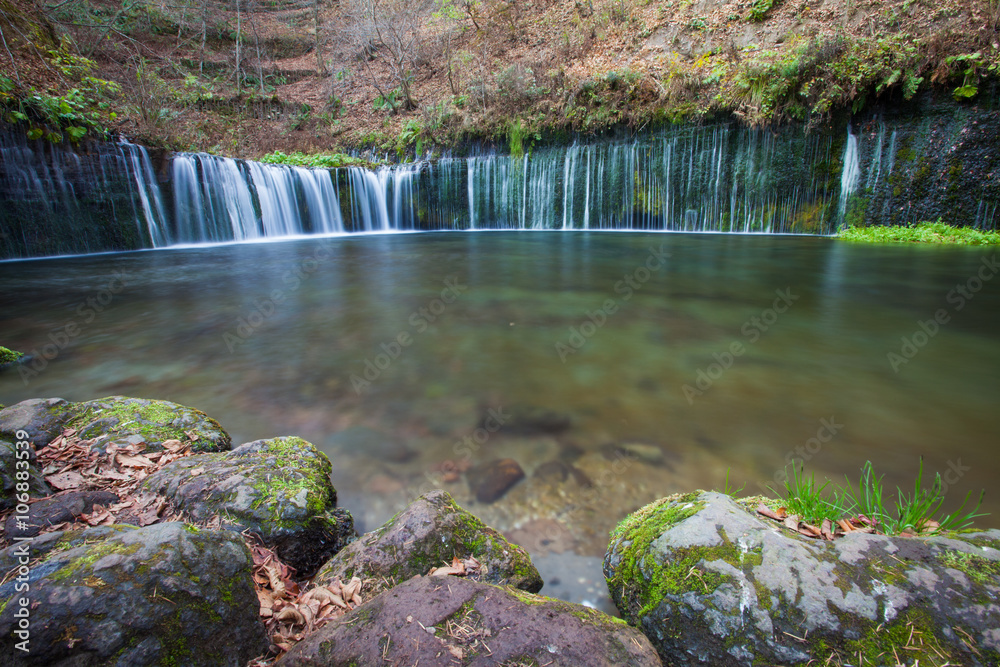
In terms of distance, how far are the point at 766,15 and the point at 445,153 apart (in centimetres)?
1216

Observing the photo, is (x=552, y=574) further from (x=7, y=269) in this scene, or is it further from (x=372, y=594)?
(x=7, y=269)

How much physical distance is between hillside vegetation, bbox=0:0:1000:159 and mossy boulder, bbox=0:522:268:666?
25.3 ft

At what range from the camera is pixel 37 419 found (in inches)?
99.6

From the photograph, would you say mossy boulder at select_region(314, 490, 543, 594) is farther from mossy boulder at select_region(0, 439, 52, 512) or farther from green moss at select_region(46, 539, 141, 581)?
mossy boulder at select_region(0, 439, 52, 512)

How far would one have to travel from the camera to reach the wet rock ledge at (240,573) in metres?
1.11

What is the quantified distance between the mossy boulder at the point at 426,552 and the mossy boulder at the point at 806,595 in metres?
0.48

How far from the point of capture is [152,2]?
23359 mm

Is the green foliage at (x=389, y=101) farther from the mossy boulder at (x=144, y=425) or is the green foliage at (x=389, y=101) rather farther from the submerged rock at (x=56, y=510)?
the submerged rock at (x=56, y=510)

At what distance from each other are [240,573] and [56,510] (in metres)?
1.13

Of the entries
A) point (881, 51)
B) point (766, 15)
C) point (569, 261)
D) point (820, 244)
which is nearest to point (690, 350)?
point (569, 261)

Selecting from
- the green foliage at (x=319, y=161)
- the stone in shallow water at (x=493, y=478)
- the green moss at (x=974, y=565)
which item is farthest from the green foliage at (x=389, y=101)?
the green moss at (x=974, y=565)

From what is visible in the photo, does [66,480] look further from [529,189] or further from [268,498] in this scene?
[529,189]

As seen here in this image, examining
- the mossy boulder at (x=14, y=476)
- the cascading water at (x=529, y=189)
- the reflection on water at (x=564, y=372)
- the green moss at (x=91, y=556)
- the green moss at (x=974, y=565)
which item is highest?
the cascading water at (x=529, y=189)

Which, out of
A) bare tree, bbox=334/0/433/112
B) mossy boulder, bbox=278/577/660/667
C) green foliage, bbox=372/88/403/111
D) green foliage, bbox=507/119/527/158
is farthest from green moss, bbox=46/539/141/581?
green foliage, bbox=372/88/403/111
